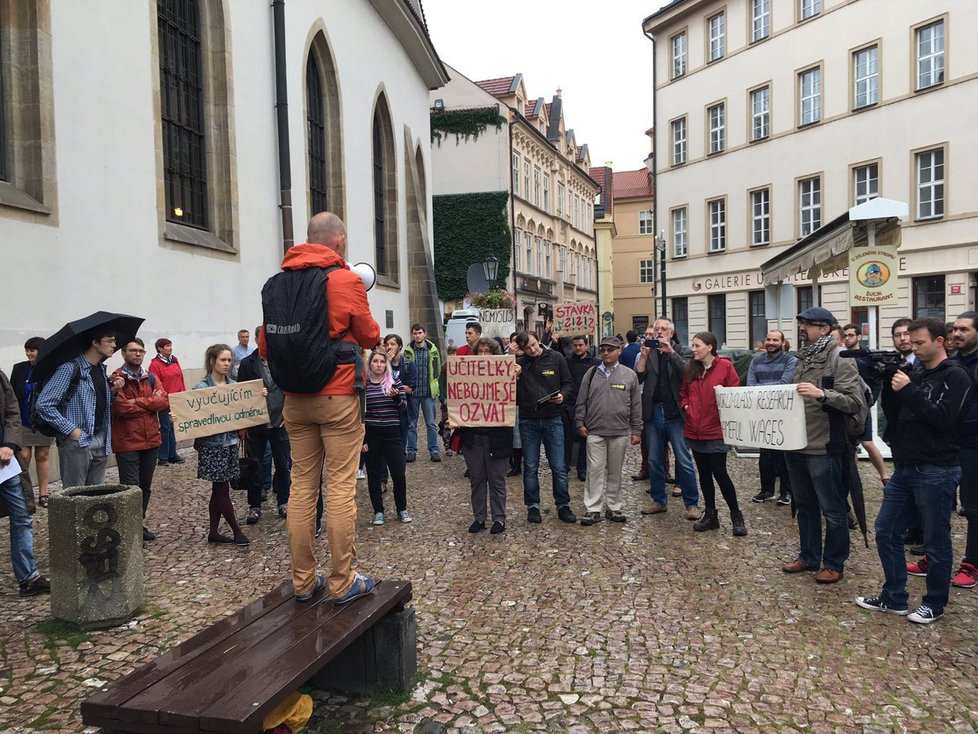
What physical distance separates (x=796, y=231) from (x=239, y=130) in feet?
71.0

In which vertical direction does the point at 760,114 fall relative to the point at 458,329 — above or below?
above

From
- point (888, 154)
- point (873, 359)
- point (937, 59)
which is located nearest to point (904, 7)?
point (937, 59)

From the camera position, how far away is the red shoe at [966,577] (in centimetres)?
577

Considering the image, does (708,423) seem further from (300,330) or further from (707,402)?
(300,330)

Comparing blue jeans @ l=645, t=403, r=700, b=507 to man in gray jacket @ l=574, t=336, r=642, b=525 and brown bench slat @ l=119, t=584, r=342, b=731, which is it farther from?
brown bench slat @ l=119, t=584, r=342, b=731

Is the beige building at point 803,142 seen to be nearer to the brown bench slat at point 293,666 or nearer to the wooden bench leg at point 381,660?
the wooden bench leg at point 381,660

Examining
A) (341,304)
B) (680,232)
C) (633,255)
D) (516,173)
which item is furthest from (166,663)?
(633,255)

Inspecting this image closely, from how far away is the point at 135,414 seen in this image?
7.00 meters

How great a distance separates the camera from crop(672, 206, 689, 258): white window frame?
115 feet

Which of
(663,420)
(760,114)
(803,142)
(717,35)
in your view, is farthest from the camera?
(717,35)

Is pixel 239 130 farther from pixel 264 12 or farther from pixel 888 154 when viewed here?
pixel 888 154

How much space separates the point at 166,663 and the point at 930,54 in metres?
28.2

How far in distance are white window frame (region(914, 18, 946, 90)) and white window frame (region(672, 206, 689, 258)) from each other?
447 inches

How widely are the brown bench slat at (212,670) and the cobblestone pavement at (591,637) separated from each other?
0.51 metres
